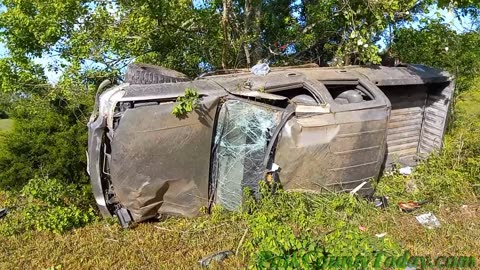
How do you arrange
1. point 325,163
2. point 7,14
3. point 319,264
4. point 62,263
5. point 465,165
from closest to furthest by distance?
point 319,264
point 62,263
point 325,163
point 465,165
point 7,14

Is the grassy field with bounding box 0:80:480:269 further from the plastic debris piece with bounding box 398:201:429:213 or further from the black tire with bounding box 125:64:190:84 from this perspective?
the black tire with bounding box 125:64:190:84

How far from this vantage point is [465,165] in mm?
5453

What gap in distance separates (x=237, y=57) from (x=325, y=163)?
448cm

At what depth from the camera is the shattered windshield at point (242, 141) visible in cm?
441

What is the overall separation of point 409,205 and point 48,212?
407cm

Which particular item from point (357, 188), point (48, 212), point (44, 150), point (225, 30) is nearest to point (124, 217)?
point (48, 212)

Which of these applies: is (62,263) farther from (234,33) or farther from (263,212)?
(234,33)

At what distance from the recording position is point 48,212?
455 cm

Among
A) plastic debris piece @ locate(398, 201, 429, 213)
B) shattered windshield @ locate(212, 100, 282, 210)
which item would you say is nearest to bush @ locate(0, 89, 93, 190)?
shattered windshield @ locate(212, 100, 282, 210)

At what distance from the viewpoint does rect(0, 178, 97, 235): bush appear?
443 cm

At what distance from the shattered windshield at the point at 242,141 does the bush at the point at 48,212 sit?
1.68 metres

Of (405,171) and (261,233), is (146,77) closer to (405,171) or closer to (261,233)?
(261,233)

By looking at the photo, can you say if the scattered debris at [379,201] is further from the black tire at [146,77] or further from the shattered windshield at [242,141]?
the black tire at [146,77]

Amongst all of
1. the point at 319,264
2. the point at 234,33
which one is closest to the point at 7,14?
the point at 234,33
